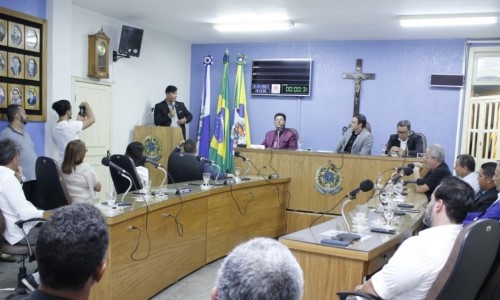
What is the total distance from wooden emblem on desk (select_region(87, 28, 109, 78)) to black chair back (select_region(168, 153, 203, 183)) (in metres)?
1.93

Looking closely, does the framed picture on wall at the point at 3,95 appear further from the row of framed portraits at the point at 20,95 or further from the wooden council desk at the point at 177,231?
the wooden council desk at the point at 177,231

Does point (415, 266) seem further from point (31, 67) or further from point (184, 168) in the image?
point (31, 67)

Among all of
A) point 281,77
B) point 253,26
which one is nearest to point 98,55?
point 253,26

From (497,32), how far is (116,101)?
212 inches

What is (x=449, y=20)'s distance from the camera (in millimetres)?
5570

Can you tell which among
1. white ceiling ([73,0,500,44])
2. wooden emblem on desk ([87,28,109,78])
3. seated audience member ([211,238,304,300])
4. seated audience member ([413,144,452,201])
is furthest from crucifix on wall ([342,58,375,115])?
seated audience member ([211,238,304,300])

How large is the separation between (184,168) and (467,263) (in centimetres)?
340

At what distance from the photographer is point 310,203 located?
5371mm

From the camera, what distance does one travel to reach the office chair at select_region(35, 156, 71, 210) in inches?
140

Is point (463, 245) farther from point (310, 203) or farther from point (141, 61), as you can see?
point (141, 61)

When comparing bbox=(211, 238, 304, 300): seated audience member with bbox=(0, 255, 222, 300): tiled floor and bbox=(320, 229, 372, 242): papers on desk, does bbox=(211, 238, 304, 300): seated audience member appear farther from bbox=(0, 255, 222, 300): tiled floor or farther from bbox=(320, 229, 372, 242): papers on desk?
bbox=(0, 255, 222, 300): tiled floor

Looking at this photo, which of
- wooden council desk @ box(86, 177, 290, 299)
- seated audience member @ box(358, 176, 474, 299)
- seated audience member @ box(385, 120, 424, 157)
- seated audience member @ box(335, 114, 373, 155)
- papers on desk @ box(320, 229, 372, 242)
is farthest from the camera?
seated audience member @ box(385, 120, 424, 157)

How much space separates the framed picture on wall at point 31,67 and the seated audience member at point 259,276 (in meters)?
4.81

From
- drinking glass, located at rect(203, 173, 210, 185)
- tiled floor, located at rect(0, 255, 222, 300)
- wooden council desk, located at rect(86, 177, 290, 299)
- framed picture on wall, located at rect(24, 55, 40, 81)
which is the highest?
framed picture on wall, located at rect(24, 55, 40, 81)
